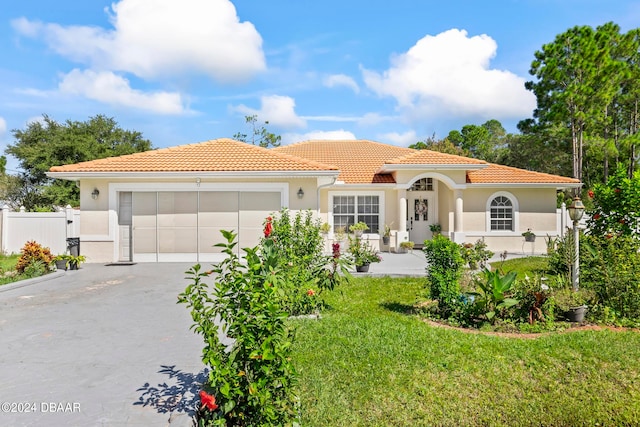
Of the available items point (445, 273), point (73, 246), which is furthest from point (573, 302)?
point (73, 246)

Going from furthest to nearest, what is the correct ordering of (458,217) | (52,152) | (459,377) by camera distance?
1. (52,152)
2. (458,217)
3. (459,377)

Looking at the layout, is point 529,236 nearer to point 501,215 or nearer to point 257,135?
point 501,215

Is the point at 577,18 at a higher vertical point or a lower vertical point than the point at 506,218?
higher

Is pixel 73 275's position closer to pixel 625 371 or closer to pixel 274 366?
pixel 274 366

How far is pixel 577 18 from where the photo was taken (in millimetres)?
27828

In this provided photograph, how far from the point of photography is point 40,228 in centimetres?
1612

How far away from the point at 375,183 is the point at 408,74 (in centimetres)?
523

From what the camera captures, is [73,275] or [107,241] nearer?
[73,275]

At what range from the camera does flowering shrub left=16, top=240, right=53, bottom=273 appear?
37.4 feet

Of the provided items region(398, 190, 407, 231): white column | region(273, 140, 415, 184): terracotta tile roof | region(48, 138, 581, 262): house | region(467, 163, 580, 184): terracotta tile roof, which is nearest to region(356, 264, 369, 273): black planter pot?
region(48, 138, 581, 262): house

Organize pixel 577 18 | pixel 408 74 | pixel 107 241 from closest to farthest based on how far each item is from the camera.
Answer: pixel 107 241 → pixel 408 74 → pixel 577 18

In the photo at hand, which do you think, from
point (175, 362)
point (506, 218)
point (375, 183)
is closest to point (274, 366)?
point (175, 362)

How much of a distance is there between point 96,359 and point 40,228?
14.3m

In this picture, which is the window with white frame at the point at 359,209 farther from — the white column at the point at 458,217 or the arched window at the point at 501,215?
the arched window at the point at 501,215
